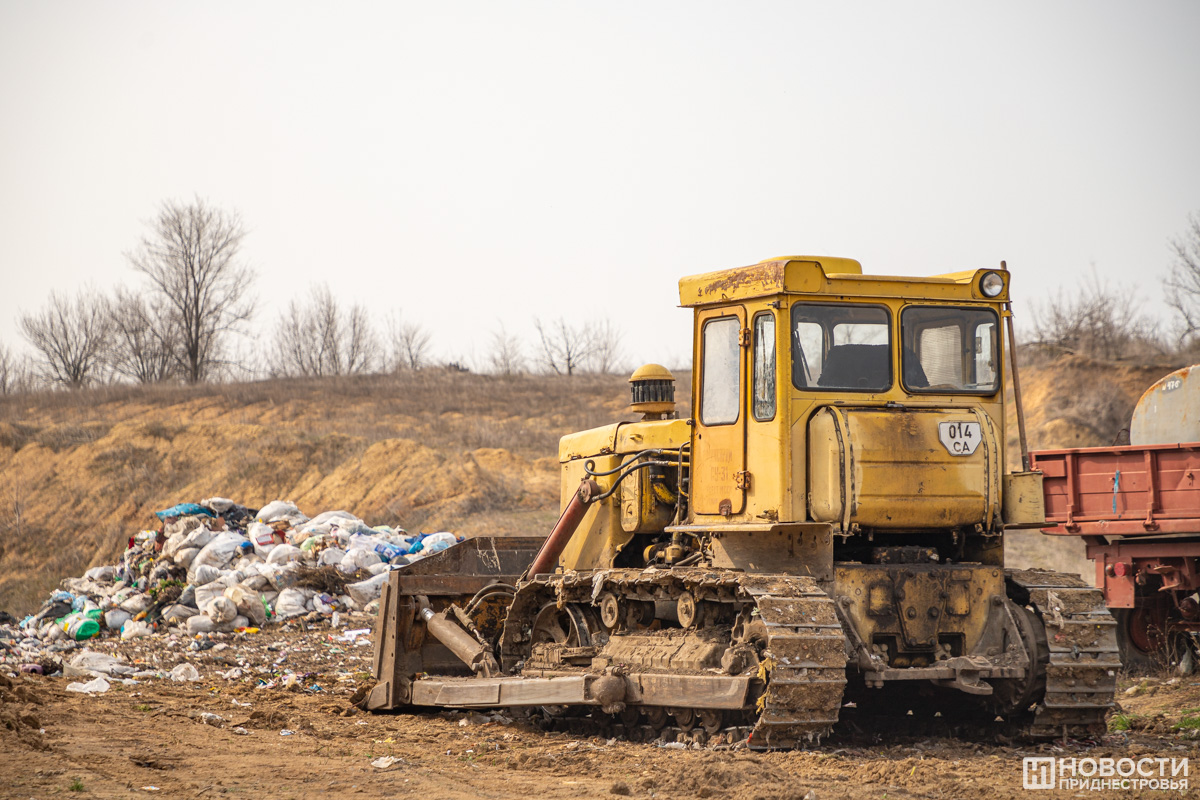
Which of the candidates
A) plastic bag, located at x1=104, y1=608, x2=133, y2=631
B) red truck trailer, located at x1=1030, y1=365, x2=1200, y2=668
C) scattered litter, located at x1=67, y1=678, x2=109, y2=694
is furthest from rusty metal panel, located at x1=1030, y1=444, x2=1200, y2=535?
plastic bag, located at x1=104, y1=608, x2=133, y2=631

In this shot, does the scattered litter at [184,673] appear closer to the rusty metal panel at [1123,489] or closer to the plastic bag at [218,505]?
→ the plastic bag at [218,505]

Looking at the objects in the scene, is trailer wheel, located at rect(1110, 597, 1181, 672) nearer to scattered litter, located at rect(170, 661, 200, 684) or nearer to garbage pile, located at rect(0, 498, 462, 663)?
garbage pile, located at rect(0, 498, 462, 663)

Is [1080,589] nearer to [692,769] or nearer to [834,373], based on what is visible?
[834,373]

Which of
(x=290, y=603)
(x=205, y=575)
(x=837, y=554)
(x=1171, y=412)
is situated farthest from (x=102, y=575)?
(x=1171, y=412)

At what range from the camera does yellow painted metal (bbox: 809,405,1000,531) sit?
749cm

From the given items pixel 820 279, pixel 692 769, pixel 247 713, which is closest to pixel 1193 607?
pixel 820 279

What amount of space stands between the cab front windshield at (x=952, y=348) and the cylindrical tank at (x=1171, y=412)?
17.4ft

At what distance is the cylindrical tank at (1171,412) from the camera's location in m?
12.7

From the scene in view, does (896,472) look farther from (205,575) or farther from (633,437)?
(205,575)

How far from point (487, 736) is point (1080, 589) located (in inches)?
166

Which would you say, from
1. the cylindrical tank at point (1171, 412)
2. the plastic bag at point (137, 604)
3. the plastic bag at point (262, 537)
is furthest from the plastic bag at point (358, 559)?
the cylindrical tank at point (1171, 412)

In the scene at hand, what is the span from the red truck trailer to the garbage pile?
327 inches

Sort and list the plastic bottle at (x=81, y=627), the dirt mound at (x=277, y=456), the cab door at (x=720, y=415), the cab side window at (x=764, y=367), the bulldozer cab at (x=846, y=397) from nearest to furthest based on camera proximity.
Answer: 1. the bulldozer cab at (x=846, y=397)
2. the cab side window at (x=764, y=367)
3. the cab door at (x=720, y=415)
4. the plastic bottle at (x=81, y=627)
5. the dirt mound at (x=277, y=456)

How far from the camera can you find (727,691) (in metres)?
7.07
